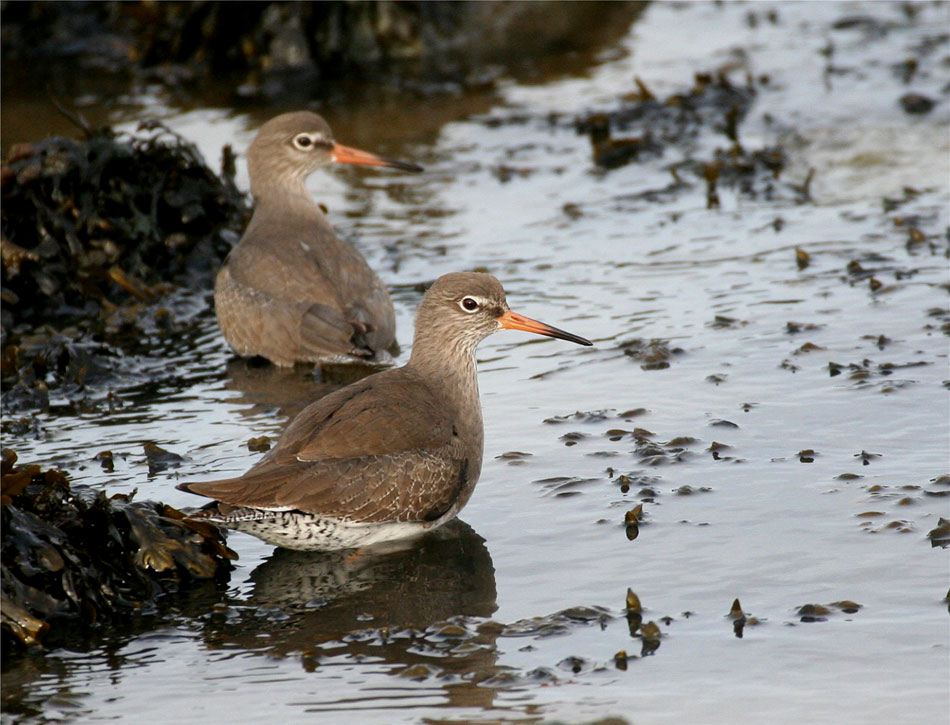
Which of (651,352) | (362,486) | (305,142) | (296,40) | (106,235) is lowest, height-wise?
(362,486)

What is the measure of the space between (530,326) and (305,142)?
12.1 feet

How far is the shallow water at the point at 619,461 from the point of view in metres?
5.19

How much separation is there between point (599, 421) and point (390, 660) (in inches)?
105

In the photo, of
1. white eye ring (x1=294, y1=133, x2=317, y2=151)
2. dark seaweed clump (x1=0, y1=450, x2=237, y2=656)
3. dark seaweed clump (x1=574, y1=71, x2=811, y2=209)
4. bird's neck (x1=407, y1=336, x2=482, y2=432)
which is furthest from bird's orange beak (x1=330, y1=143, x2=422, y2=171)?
dark seaweed clump (x1=0, y1=450, x2=237, y2=656)

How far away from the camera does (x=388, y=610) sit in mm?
5898

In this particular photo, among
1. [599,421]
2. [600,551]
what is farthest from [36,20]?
[600,551]

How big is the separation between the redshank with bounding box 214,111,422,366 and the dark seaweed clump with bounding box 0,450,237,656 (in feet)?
8.75

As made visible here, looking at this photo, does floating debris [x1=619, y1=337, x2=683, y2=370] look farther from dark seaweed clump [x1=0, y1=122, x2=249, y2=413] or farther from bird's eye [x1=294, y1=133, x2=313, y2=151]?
Answer: dark seaweed clump [x1=0, y1=122, x2=249, y2=413]

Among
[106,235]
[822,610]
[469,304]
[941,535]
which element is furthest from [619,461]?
[106,235]

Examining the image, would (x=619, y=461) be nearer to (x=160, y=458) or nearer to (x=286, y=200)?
(x=160, y=458)

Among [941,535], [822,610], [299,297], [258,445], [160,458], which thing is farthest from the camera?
[299,297]

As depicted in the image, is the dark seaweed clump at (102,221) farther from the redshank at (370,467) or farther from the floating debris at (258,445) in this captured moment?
the redshank at (370,467)

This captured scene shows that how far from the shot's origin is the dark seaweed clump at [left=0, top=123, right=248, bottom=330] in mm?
10242

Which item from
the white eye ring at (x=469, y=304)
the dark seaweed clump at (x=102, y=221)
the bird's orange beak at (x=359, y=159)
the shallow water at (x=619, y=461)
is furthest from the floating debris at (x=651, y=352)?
the dark seaweed clump at (x=102, y=221)
